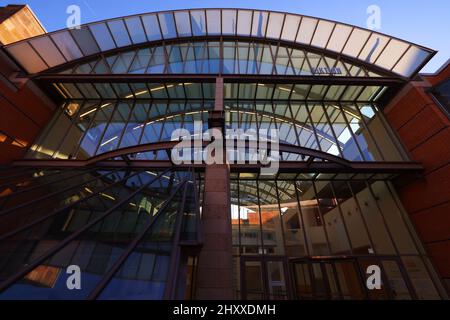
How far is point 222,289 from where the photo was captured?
23.7ft

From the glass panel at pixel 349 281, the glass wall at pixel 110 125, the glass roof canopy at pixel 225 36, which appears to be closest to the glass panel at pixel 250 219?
the glass panel at pixel 349 281

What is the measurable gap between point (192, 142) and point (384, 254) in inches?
411

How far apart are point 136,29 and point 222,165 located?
13822 millimetres

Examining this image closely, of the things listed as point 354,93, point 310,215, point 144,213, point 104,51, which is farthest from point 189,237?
point 104,51

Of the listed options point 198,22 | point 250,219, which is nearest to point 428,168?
point 250,219

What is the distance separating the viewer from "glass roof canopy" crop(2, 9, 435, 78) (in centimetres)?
1415

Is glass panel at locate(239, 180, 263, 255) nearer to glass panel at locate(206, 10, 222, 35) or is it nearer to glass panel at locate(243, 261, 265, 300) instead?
glass panel at locate(243, 261, 265, 300)

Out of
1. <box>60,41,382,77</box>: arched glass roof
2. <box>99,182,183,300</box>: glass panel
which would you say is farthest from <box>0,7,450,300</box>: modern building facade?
<box>60,41,382,77</box>: arched glass roof

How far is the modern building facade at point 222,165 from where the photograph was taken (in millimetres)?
5473

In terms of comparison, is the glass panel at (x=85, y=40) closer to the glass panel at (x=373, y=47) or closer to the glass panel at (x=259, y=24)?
the glass panel at (x=259, y=24)

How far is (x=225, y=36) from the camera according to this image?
1759 cm

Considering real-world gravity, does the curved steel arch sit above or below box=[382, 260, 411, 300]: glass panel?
above

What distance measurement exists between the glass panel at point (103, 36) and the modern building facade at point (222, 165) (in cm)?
9
